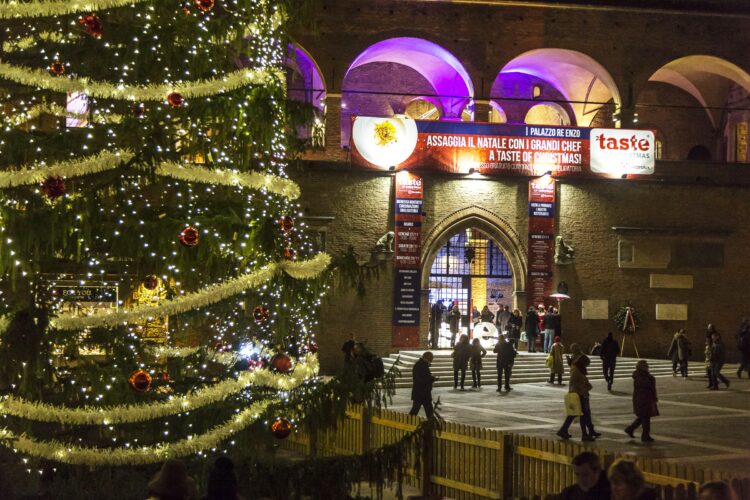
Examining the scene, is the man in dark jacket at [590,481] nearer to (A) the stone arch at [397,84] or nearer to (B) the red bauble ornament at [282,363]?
(B) the red bauble ornament at [282,363]

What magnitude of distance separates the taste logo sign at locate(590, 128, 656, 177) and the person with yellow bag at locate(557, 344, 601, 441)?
13847 millimetres

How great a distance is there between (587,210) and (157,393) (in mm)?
21828

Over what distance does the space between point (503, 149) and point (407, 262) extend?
447cm

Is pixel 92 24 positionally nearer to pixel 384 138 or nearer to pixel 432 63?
pixel 384 138

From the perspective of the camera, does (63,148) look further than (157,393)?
No

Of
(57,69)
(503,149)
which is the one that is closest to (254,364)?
(57,69)

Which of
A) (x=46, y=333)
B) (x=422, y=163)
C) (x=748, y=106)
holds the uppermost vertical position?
(x=748, y=106)

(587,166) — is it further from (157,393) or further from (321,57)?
(157,393)

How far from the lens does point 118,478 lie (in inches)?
329

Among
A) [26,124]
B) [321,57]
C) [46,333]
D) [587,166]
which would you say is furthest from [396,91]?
[46,333]

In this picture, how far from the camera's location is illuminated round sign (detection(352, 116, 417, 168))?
87.6 feet

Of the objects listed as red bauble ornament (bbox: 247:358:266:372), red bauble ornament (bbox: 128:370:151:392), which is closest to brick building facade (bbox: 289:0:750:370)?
red bauble ornament (bbox: 247:358:266:372)

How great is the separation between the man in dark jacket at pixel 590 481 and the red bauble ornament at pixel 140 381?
11.1 feet

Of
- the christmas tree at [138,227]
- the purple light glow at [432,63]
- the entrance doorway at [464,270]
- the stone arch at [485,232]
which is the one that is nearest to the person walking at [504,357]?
the stone arch at [485,232]
